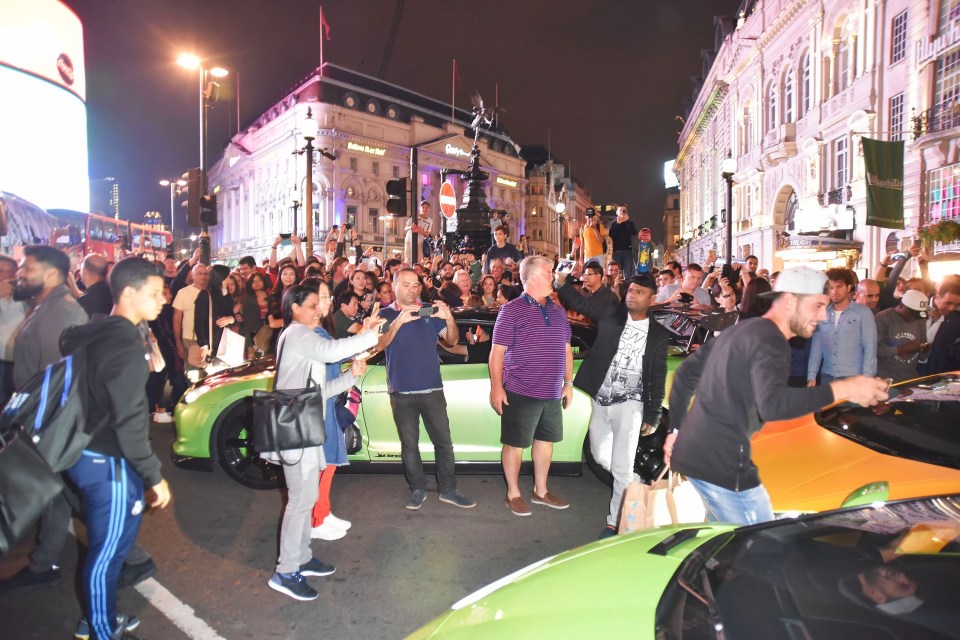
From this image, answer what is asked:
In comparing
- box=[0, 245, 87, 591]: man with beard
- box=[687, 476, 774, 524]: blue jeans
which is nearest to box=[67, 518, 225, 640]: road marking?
box=[0, 245, 87, 591]: man with beard

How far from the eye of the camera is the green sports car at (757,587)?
5.69ft

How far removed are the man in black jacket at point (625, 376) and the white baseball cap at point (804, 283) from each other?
1822 mm

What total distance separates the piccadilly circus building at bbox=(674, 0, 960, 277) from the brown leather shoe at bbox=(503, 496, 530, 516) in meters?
14.3

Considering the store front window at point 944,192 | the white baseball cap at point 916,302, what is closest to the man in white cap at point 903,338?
the white baseball cap at point 916,302

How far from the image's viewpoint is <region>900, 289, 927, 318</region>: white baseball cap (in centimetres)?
686

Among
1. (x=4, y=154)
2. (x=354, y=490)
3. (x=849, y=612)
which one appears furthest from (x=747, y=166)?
(x=849, y=612)

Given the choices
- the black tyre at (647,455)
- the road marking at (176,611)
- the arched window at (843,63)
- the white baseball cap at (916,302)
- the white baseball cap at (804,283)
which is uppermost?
the arched window at (843,63)

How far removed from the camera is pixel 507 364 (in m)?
5.25

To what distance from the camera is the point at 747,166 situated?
42.5 metres

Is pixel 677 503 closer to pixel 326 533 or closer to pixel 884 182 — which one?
pixel 326 533

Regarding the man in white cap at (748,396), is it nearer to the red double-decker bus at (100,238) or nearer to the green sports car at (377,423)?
the green sports car at (377,423)

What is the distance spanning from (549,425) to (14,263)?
504cm

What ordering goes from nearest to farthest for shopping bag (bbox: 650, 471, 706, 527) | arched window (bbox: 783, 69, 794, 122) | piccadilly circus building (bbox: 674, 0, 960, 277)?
shopping bag (bbox: 650, 471, 706, 527) < piccadilly circus building (bbox: 674, 0, 960, 277) < arched window (bbox: 783, 69, 794, 122)

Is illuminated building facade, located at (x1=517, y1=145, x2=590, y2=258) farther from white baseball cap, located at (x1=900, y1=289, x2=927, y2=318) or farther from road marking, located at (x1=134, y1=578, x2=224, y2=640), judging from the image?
road marking, located at (x1=134, y1=578, x2=224, y2=640)
